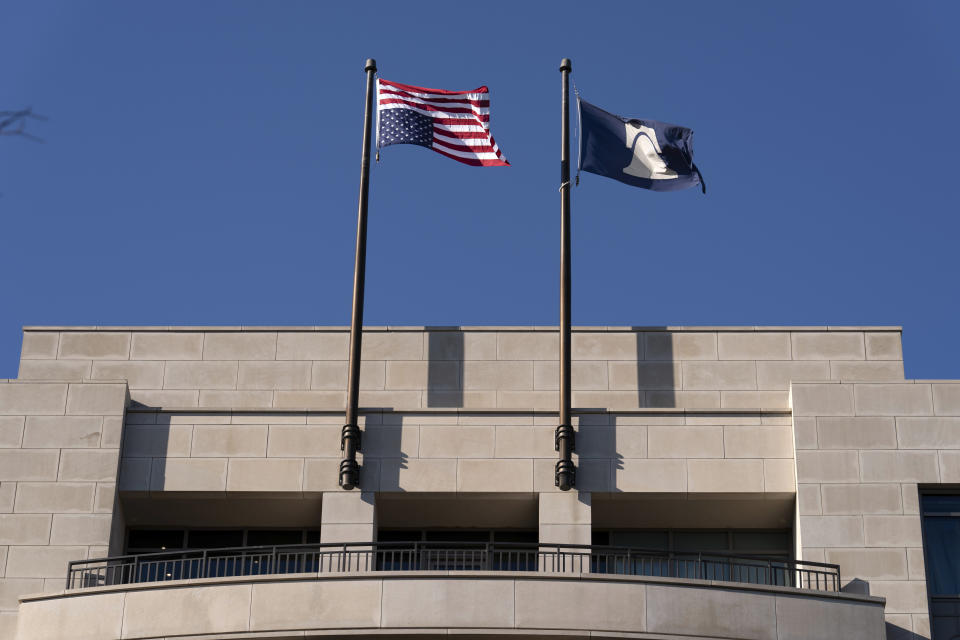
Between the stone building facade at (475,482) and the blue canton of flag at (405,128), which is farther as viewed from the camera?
the blue canton of flag at (405,128)

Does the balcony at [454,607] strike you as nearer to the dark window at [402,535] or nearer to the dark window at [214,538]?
the dark window at [402,535]

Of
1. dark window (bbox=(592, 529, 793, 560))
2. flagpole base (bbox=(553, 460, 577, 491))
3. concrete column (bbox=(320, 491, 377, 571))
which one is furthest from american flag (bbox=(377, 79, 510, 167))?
dark window (bbox=(592, 529, 793, 560))

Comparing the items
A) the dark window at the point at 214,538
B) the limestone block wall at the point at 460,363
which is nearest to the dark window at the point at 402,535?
the limestone block wall at the point at 460,363

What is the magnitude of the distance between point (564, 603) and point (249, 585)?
5.79 meters

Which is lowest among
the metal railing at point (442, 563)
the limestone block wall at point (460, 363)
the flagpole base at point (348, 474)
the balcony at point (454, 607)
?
the balcony at point (454, 607)

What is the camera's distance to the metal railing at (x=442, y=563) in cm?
3406

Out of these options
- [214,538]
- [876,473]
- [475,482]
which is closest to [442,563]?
[475,482]


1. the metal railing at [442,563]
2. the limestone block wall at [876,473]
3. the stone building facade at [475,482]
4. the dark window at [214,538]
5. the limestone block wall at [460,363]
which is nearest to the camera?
the stone building facade at [475,482]

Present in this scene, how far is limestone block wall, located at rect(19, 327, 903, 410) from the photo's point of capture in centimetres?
3859

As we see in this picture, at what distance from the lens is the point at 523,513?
37.3 meters

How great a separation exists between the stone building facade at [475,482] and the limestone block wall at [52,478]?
0.05 m

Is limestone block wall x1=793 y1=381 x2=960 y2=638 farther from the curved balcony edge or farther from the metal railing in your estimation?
the curved balcony edge

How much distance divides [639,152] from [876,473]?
8806mm

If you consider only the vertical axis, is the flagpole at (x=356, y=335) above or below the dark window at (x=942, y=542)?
above
